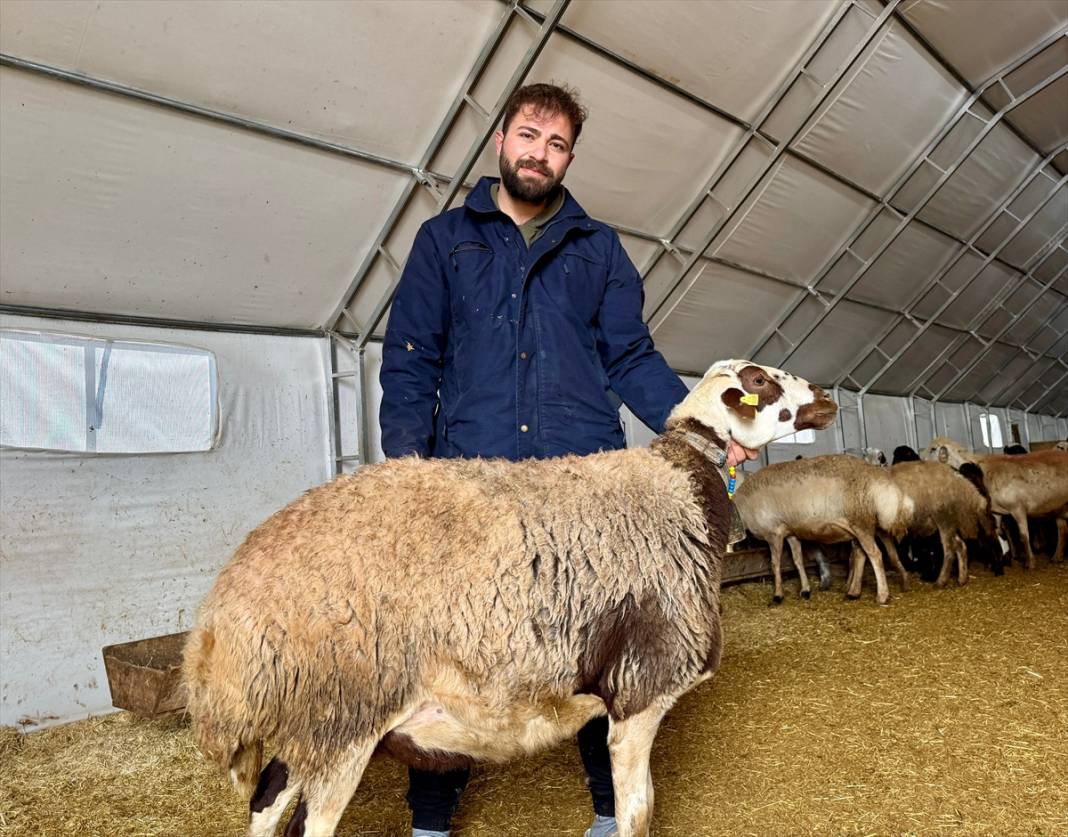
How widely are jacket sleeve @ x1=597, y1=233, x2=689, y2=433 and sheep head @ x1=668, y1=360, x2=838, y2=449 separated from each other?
10 centimetres

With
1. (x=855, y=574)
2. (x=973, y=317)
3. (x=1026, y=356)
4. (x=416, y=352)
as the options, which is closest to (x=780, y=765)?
(x=416, y=352)

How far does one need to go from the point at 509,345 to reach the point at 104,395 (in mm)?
3860

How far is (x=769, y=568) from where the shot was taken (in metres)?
8.20

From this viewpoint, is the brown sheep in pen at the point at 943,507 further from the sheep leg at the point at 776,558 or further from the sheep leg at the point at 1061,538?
the sheep leg at the point at 1061,538

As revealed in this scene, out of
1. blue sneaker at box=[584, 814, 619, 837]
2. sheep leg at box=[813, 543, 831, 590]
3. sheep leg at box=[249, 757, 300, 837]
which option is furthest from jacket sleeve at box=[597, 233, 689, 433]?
sheep leg at box=[813, 543, 831, 590]

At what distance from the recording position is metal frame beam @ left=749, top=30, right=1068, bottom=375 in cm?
909

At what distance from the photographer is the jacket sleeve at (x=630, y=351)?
2.75 m

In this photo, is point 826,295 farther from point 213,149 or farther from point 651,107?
point 213,149

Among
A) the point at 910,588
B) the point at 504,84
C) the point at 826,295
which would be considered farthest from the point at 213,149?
the point at 826,295

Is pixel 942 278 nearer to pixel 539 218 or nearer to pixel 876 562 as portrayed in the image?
pixel 876 562

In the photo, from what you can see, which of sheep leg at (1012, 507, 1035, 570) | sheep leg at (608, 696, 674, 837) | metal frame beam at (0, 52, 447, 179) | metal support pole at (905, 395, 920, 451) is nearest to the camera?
sheep leg at (608, 696, 674, 837)

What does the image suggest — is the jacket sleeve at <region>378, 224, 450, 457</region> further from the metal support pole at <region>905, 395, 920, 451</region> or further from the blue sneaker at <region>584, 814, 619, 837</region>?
the metal support pole at <region>905, 395, 920, 451</region>

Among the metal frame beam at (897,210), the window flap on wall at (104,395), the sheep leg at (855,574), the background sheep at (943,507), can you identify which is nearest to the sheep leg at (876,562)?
the sheep leg at (855,574)

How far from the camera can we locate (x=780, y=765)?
3.24m
